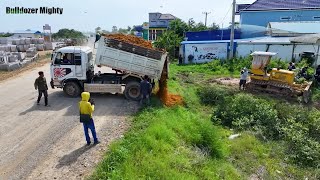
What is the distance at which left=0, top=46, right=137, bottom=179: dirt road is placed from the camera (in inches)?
286

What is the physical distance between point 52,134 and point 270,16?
3939cm

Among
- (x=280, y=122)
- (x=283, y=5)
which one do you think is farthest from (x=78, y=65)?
(x=283, y=5)

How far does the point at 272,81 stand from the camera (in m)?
16.4

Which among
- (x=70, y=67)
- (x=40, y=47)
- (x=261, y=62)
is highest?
(x=40, y=47)

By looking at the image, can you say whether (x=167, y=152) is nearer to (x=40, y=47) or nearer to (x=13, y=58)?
(x=13, y=58)

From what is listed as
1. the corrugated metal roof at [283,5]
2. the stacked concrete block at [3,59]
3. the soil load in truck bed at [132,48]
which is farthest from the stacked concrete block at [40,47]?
the soil load in truck bed at [132,48]

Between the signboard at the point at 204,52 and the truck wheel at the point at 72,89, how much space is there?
18.1 m

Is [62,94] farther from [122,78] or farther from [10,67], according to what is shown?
[10,67]

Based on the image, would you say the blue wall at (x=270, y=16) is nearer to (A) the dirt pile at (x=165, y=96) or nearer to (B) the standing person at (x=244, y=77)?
(B) the standing person at (x=244, y=77)

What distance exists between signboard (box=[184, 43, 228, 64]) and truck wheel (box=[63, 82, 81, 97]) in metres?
18.1

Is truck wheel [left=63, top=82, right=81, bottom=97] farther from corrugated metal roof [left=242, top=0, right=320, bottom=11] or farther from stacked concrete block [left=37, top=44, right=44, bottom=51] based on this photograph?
corrugated metal roof [left=242, top=0, right=320, bottom=11]

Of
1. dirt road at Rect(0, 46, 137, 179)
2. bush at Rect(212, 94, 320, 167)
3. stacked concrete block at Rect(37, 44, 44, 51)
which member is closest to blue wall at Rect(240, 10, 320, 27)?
stacked concrete block at Rect(37, 44, 44, 51)

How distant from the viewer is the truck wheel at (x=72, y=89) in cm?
1403

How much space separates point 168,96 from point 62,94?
527 cm
